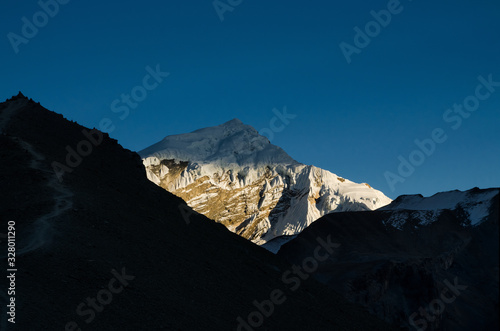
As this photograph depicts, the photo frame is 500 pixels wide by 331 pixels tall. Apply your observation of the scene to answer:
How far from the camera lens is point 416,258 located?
91312 millimetres

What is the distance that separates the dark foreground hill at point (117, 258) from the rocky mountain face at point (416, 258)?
31323 millimetres

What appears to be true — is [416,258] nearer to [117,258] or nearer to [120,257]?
[120,257]

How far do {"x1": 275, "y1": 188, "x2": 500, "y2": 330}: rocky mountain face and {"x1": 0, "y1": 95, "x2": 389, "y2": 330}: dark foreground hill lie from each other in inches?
1233

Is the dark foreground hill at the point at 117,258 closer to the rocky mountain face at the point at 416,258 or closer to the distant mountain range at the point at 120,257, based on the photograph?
the distant mountain range at the point at 120,257

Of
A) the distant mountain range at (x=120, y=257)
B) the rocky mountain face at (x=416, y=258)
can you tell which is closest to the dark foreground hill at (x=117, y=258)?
the distant mountain range at (x=120, y=257)

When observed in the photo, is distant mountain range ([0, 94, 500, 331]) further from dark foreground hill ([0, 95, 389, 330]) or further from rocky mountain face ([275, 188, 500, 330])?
rocky mountain face ([275, 188, 500, 330])

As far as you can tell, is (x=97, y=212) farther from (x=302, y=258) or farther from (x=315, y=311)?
(x=302, y=258)

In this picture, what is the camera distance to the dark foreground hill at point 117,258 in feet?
85.3

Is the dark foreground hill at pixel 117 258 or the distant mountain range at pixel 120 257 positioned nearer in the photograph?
the dark foreground hill at pixel 117 258

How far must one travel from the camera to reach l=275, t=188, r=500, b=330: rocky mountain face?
78.8 m

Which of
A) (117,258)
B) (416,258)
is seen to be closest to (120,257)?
(117,258)

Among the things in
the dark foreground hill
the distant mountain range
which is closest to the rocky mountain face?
the distant mountain range

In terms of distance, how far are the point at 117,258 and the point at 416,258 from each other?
6894 cm

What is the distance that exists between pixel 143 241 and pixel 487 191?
92699mm
